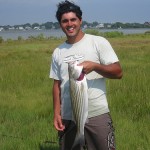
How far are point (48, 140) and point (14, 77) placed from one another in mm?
5305

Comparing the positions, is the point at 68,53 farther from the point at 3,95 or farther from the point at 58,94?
the point at 3,95

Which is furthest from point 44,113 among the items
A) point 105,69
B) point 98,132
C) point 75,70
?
point 75,70

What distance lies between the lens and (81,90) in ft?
9.29

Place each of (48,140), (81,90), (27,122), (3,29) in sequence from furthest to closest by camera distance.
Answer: (3,29)
(27,122)
(48,140)
(81,90)

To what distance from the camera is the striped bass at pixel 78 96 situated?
2.75m

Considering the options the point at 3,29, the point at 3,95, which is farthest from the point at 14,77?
the point at 3,29

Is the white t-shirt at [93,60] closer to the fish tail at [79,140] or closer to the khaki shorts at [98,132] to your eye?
the khaki shorts at [98,132]

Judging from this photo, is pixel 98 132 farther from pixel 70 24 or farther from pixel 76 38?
pixel 70 24

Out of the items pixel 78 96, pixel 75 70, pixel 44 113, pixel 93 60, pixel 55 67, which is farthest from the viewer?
pixel 44 113

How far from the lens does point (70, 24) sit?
3160mm

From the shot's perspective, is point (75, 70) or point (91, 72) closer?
point (75, 70)

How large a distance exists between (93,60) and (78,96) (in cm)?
40

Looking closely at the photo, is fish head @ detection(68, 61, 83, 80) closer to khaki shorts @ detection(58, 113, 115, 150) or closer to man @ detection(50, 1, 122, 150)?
man @ detection(50, 1, 122, 150)

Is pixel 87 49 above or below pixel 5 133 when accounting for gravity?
above
